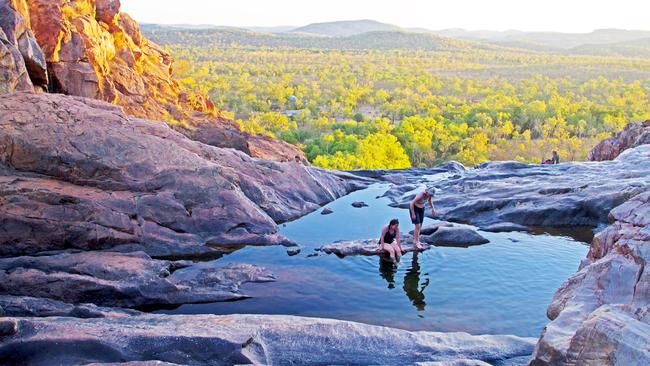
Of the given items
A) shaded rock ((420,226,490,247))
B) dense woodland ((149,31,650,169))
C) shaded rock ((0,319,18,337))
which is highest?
shaded rock ((0,319,18,337))

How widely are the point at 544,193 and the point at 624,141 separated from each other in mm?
14333

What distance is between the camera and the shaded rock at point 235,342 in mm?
9016

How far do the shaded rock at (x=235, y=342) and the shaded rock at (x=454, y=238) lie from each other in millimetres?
7025

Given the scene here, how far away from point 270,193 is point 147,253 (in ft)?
20.3

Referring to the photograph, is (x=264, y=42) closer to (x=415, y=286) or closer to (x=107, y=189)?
(x=107, y=189)

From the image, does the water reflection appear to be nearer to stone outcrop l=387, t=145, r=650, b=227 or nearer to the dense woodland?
stone outcrop l=387, t=145, r=650, b=227

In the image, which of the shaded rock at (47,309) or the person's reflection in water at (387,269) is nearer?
the shaded rock at (47,309)

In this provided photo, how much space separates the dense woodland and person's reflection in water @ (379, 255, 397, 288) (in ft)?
87.6

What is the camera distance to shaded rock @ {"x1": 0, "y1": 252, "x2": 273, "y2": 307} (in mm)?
12430

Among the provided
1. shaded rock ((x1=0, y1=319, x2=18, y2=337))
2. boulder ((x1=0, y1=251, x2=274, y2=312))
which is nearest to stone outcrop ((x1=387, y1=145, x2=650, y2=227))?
boulder ((x1=0, y1=251, x2=274, y2=312))

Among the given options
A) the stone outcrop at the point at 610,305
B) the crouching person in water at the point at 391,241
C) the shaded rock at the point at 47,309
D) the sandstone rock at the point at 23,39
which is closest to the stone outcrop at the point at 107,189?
the crouching person in water at the point at 391,241

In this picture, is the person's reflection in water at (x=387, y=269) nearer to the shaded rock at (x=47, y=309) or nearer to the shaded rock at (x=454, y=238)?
the shaded rock at (x=454, y=238)

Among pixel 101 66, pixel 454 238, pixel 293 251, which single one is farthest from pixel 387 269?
pixel 101 66

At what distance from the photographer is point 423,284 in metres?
14.7
